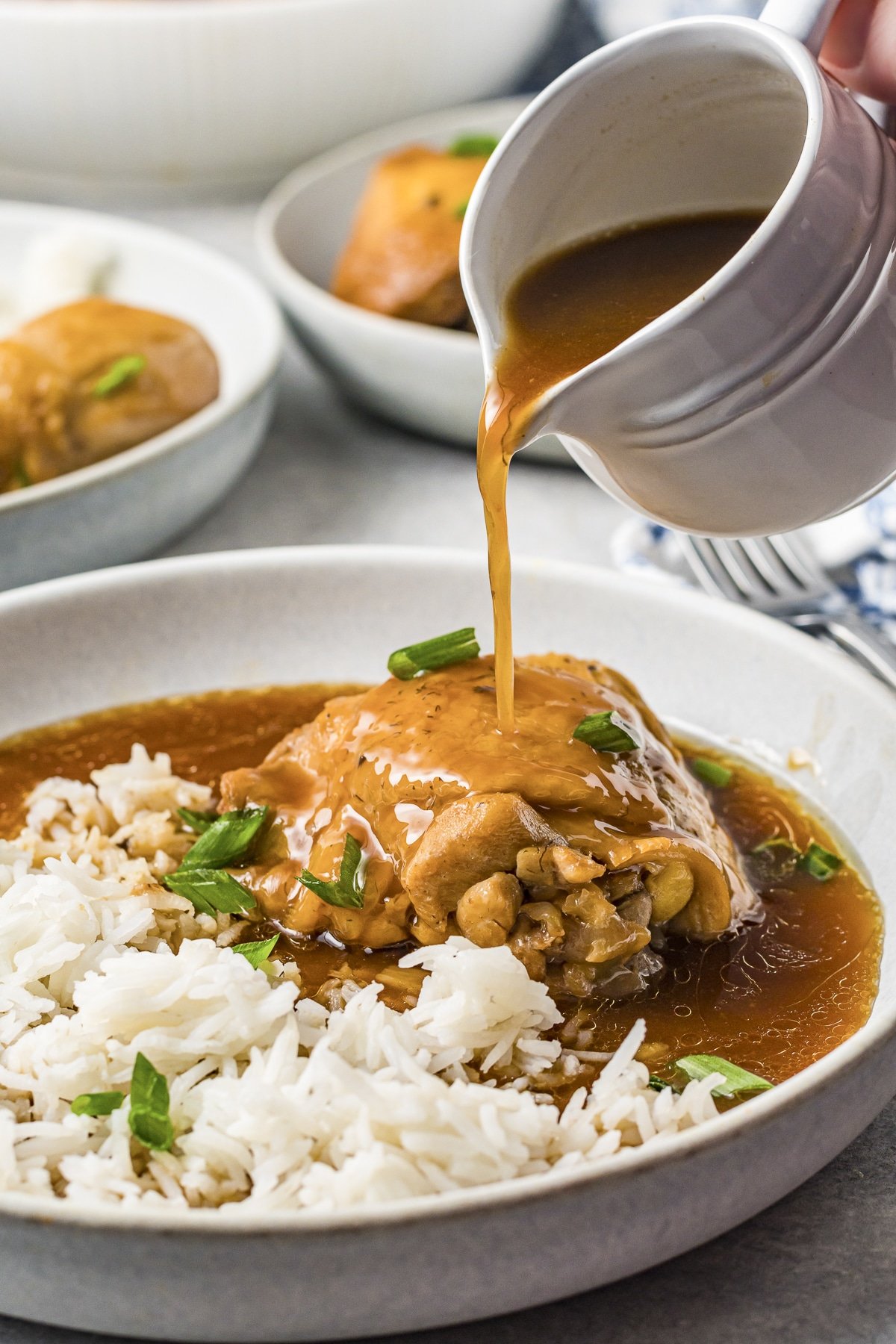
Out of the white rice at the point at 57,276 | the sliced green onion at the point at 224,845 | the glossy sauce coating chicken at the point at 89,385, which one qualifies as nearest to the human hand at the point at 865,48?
the sliced green onion at the point at 224,845

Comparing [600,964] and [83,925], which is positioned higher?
[600,964]

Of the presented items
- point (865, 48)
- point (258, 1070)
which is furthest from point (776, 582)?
point (258, 1070)

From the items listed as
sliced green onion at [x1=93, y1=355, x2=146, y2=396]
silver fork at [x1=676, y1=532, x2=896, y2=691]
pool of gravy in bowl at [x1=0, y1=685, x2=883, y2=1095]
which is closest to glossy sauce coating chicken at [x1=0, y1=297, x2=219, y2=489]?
sliced green onion at [x1=93, y1=355, x2=146, y2=396]

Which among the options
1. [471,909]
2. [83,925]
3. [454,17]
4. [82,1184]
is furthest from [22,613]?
[454,17]

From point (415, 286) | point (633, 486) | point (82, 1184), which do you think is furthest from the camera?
point (415, 286)

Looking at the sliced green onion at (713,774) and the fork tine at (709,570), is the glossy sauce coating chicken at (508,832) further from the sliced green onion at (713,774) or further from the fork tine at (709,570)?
the fork tine at (709,570)

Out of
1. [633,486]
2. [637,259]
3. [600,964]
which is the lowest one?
[600,964]

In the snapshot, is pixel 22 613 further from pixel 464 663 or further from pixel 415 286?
pixel 415 286
